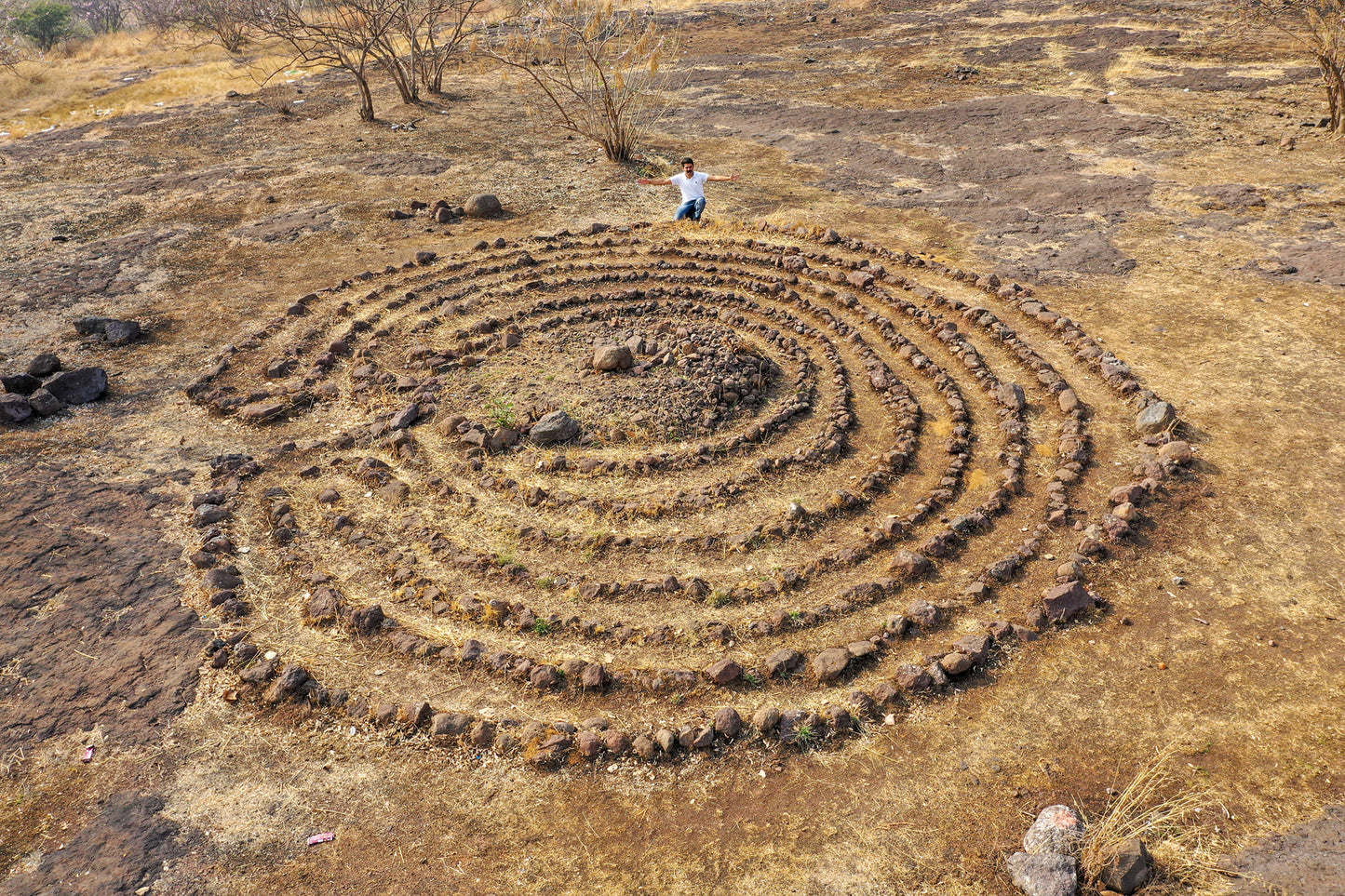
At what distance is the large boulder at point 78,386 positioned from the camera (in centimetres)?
1257

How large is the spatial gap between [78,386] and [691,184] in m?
11.7

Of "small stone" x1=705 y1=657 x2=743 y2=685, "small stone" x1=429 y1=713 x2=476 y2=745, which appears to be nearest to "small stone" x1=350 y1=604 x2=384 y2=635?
"small stone" x1=429 y1=713 x2=476 y2=745

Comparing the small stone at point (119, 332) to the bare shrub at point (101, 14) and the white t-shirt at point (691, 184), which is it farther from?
the bare shrub at point (101, 14)

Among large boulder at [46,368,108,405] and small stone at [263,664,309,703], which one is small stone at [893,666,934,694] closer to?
small stone at [263,664,309,703]

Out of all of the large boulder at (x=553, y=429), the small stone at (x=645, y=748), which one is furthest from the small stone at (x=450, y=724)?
the large boulder at (x=553, y=429)

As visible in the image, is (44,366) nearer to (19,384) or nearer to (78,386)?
(19,384)

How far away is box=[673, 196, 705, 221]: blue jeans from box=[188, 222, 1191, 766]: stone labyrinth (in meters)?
2.60

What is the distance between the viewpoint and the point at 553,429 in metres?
11.7

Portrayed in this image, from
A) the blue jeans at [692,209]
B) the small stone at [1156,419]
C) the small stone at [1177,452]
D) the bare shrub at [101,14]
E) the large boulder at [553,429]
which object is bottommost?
the small stone at [1177,452]

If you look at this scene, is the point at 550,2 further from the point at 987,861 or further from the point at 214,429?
the point at 987,861

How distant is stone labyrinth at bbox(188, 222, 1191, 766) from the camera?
8078mm

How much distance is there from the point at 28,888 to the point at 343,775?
2254 millimetres

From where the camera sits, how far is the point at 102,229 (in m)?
19.3

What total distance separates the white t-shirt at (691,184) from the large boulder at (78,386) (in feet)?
36.7
